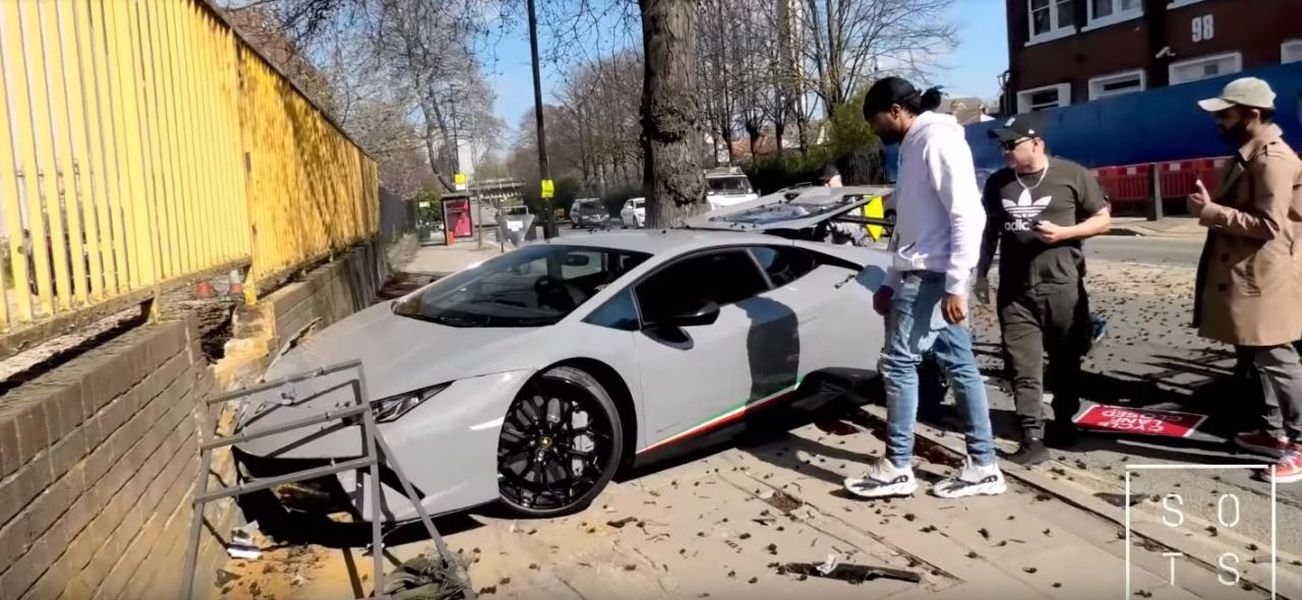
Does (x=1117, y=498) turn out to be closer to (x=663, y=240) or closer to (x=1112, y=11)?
(x=663, y=240)

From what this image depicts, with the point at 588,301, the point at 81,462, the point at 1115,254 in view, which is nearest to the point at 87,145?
the point at 81,462

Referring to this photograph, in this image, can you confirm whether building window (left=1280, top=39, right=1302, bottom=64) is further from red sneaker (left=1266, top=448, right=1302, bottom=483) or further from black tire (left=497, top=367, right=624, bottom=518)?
black tire (left=497, top=367, right=624, bottom=518)

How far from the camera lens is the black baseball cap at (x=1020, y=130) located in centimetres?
491

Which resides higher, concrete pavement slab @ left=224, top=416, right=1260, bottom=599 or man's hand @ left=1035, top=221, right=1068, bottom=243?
man's hand @ left=1035, top=221, right=1068, bottom=243

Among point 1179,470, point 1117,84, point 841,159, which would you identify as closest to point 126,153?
point 1179,470

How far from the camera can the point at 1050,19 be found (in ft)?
92.3

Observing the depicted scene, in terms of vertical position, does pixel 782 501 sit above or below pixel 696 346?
below

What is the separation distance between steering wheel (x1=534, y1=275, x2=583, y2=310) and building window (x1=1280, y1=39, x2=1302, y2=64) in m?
21.4

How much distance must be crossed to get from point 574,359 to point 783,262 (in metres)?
1.72

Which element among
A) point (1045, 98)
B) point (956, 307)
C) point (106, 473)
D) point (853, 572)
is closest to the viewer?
point (106, 473)

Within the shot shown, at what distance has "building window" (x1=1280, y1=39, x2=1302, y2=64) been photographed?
829 inches

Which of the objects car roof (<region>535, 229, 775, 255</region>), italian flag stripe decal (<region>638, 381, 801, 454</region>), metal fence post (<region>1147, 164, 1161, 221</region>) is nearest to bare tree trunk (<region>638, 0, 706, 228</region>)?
car roof (<region>535, 229, 775, 255</region>)

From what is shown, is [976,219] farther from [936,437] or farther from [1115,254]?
[1115,254]

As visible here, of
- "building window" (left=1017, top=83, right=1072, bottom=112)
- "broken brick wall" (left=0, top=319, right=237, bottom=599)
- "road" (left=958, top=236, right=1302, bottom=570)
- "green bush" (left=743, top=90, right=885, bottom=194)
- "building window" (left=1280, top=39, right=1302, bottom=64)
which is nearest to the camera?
"broken brick wall" (left=0, top=319, right=237, bottom=599)
